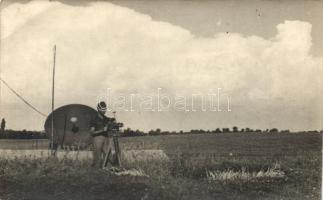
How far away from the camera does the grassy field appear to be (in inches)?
303

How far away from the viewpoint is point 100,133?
26.8ft

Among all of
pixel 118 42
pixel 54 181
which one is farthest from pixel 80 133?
pixel 118 42

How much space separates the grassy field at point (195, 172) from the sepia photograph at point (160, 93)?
0.02 m

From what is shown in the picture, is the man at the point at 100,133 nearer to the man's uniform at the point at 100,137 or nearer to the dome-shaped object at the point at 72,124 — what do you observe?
the man's uniform at the point at 100,137

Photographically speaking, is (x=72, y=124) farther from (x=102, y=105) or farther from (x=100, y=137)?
(x=102, y=105)

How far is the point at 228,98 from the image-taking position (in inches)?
316

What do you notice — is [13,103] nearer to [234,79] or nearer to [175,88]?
[175,88]

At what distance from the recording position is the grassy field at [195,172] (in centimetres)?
770

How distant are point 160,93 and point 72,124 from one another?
178 centimetres

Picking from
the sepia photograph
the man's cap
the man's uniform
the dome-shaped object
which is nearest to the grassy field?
the sepia photograph

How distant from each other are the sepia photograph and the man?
0.07ft

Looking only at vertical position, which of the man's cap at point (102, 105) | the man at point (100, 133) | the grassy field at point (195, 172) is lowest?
the grassy field at point (195, 172)

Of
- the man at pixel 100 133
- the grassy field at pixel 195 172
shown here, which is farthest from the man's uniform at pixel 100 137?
the grassy field at pixel 195 172

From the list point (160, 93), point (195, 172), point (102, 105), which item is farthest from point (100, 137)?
point (195, 172)
